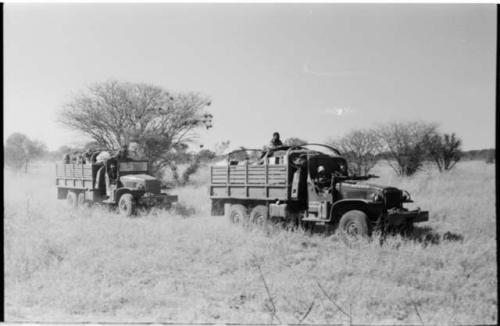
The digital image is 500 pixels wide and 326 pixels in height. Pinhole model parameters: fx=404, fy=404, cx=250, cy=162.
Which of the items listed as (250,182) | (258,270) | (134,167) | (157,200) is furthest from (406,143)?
(134,167)

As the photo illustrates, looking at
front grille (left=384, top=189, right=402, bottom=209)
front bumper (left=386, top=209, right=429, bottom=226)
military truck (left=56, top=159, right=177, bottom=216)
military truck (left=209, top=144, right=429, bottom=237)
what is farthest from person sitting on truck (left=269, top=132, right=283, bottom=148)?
military truck (left=56, top=159, right=177, bottom=216)

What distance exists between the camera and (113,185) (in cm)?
783

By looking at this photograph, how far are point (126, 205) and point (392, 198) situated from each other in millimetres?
4628

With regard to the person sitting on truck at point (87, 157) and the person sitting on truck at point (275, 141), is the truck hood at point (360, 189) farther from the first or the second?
the person sitting on truck at point (87, 157)

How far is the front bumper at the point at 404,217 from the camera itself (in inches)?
200

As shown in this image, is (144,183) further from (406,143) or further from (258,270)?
(406,143)

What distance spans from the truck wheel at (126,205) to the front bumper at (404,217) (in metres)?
4.39

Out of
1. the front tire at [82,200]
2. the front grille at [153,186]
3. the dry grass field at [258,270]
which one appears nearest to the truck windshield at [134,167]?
the front grille at [153,186]

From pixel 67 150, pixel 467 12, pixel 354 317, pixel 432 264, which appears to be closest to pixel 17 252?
pixel 67 150

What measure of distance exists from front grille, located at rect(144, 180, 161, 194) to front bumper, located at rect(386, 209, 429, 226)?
13.7ft

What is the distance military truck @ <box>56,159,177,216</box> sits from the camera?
7.24 meters

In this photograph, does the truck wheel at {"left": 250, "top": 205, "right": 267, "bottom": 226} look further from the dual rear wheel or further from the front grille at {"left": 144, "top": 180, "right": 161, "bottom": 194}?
the front grille at {"left": 144, "top": 180, "right": 161, "bottom": 194}

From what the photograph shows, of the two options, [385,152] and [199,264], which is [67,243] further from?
[385,152]

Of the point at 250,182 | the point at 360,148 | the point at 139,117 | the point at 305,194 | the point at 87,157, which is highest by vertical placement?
the point at 139,117
